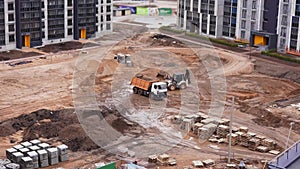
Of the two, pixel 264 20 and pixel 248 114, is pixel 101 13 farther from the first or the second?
pixel 248 114

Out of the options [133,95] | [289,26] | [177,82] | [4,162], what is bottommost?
[4,162]

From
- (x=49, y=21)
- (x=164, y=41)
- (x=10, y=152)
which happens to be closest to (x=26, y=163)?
(x=10, y=152)

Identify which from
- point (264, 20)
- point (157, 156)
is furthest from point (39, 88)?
point (264, 20)

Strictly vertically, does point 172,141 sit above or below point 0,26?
below

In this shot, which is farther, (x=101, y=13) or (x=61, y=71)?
(x=101, y=13)

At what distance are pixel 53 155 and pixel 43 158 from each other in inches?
31.0

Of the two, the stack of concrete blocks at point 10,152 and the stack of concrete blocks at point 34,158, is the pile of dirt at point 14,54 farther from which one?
the stack of concrete blocks at point 34,158

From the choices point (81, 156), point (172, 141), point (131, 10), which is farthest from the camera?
point (131, 10)

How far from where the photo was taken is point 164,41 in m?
85.2

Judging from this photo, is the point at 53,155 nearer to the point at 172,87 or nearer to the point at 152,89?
the point at 152,89

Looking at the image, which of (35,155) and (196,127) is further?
(196,127)

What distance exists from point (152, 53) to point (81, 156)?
1590 inches

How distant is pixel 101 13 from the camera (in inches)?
3477

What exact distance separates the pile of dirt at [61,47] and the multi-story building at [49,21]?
4.49 ft
